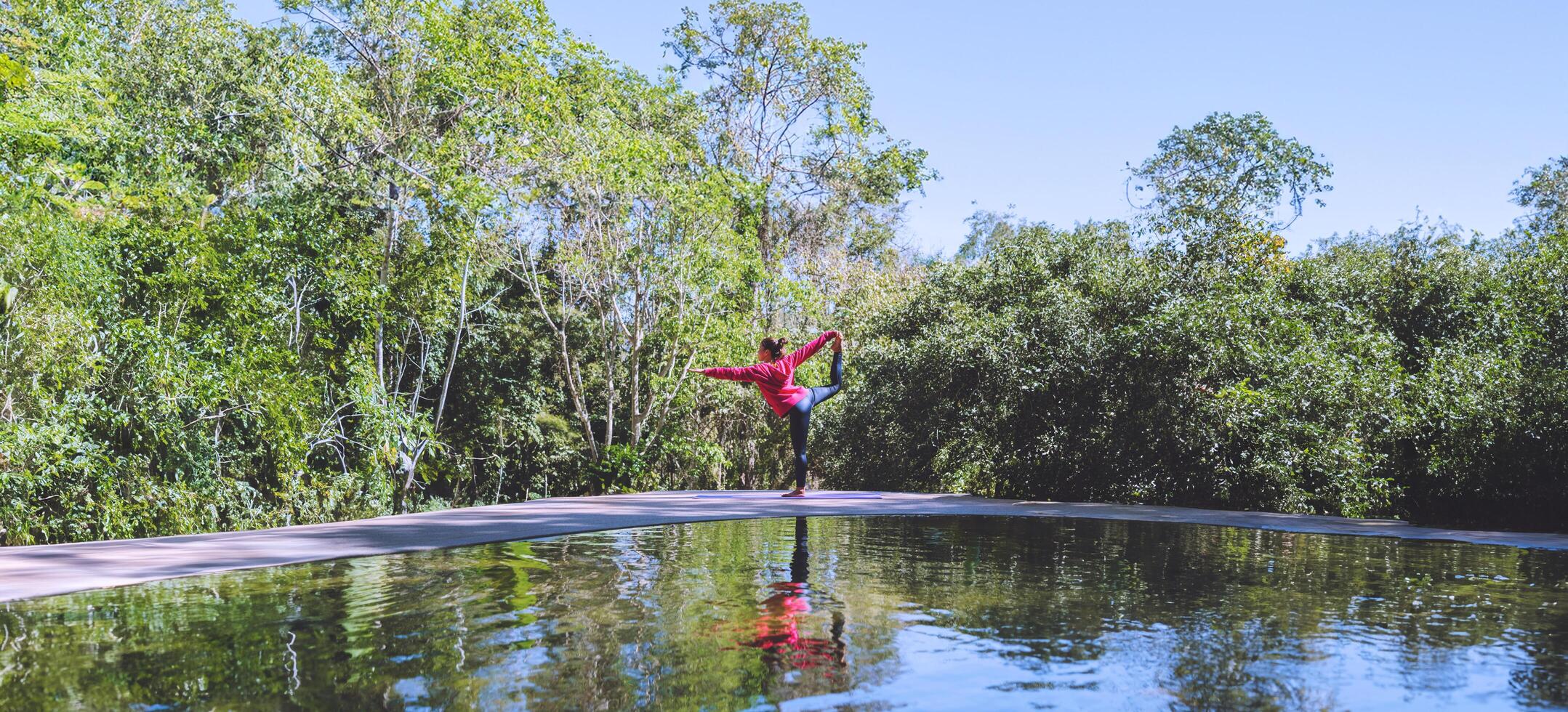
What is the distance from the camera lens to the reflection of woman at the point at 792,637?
3008mm

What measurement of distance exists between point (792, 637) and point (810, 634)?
0.28 feet

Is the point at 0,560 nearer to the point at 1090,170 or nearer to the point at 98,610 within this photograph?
the point at 98,610

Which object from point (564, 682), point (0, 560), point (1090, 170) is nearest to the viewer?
point (564, 682)

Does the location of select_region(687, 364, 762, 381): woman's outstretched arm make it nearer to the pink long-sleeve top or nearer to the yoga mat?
the pink long-sleeve top

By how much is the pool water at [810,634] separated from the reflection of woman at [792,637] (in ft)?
0.05

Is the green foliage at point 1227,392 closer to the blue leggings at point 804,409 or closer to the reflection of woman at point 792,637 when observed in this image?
the blue leggings at point 804,409

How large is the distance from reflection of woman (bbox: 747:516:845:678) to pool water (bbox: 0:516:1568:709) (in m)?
0.02

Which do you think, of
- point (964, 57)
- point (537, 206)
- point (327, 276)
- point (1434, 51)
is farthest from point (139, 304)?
point (1434, 51)

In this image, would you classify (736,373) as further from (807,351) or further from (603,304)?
(603,304)

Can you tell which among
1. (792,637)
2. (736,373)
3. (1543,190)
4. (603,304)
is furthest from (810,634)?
(1543,190)

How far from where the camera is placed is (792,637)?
334 cm

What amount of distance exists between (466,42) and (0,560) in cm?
1108

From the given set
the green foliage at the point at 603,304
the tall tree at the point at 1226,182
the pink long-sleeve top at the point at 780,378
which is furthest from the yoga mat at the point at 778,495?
the tall tree at the point at 1226,182

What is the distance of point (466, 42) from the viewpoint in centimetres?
1467
